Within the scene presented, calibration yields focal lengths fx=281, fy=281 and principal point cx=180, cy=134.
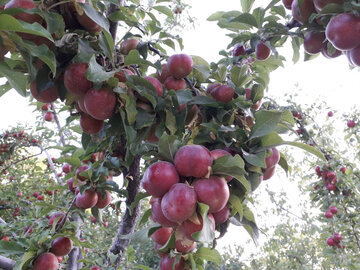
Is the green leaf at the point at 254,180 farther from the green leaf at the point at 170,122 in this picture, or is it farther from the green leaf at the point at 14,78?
the green leaf at the point at 14,78

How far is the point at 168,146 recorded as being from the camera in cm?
75

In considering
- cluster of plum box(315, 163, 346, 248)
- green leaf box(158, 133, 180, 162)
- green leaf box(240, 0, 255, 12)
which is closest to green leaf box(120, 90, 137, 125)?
green leaf box(158, 133, 180, 162)

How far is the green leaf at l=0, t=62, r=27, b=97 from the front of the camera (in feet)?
2.20

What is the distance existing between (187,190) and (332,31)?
0.59m

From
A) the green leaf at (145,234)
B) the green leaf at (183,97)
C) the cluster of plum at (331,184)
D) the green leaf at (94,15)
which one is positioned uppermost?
the green leaf at (94,15)

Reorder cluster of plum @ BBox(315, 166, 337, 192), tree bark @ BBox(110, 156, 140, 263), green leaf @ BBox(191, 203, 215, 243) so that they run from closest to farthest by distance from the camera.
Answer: green leaf @ BBox(191, 203, 215, 243), tree bark @ BBox(110, 156, 140, 263), cluster of plum @ BBox(315, 166, 337, 192)

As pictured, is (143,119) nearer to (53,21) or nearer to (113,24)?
(53,21)

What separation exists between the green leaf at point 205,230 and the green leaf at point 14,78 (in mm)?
534

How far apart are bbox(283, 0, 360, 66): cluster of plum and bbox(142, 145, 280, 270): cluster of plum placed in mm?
454

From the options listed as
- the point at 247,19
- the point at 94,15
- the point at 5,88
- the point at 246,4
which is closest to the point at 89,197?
the point at 5,88

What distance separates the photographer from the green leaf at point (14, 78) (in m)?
0.67

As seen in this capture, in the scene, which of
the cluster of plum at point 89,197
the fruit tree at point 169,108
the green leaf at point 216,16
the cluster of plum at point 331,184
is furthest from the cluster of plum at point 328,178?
the cluster of plum at point 89,197

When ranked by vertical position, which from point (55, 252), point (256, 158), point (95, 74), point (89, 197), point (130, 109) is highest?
point (95, 74)

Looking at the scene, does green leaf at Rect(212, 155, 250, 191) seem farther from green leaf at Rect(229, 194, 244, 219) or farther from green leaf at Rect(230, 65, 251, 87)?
green leaf at Rect(230, 65, 251, 87)
